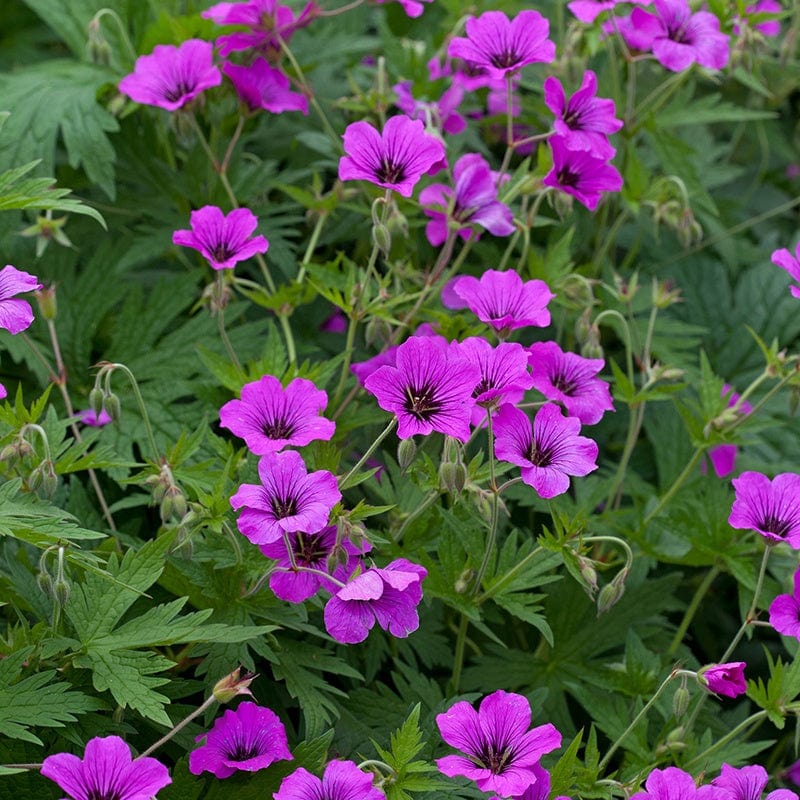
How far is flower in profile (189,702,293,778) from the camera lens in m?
1.33

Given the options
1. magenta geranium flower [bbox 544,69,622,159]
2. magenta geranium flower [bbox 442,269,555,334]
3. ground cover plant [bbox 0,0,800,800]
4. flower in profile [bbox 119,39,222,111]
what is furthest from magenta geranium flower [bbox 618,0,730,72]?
flower in profile [bbox 119,39,222,111]

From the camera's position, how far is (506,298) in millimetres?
1549

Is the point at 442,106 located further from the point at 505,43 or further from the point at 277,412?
the point at 277,412

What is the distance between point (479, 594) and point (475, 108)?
3.83 ft

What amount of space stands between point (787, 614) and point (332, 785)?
0.62 metres

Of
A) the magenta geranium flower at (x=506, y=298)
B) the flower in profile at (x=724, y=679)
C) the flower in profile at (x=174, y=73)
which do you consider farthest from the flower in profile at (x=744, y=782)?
the flower in profile at (x=174, y=73)

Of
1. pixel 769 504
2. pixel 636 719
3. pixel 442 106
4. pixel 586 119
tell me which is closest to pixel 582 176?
pixel 586 119

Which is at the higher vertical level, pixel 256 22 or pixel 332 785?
pixel 256 22

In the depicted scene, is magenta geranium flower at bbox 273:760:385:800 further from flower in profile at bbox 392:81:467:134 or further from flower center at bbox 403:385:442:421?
flower in profile at bbox 392:81:467:134

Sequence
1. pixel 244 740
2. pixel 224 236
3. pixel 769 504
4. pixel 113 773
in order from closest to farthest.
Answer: pixel 113 773, pixel 244 740, pixel 769 504, pixel 224 236

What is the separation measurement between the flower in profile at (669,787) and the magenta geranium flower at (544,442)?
0.36 m

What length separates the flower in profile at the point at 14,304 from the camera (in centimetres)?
130

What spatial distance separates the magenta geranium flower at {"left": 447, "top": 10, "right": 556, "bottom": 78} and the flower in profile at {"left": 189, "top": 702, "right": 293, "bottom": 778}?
994mm

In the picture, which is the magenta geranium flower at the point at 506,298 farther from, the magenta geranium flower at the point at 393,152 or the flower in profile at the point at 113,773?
the flower in profile at the point at 113,773
